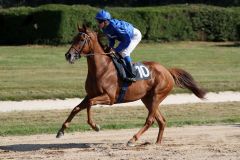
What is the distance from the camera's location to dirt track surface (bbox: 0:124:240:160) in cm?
1074

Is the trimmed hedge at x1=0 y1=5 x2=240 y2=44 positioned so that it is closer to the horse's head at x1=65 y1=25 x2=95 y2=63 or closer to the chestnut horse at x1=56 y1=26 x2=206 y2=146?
the chestnut horse at x1=56 y1=26 x2=206 y2=146

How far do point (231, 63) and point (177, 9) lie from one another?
949 cm

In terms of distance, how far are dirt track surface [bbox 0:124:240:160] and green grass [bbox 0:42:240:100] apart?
667cm

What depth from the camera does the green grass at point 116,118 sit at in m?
14.5

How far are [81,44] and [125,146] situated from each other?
1.87m

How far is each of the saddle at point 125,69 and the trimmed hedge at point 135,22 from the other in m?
21.0

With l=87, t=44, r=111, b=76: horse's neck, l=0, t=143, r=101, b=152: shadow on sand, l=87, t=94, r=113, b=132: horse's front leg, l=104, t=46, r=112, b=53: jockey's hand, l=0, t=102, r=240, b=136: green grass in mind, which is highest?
l=104, t=46, r=112, b=53: jockey's hand

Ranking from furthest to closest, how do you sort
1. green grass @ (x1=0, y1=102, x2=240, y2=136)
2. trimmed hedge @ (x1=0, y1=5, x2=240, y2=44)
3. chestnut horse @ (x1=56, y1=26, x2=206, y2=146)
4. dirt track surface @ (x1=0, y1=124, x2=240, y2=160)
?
trimmed hedge @ (x1=0, y1=5, x2=240, y2=44), green grass @ (x1=0, y1=102, x2=240, y2=136), chestnut horse @ (x1=56, y1=26, x2=206, y2=146), dirt track surface @ (x1=0, y1=124, x2=240, y2=160)

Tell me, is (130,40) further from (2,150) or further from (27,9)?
(27,9)

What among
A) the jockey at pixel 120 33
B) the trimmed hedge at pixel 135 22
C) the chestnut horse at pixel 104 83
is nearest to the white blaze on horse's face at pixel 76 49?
the chestnut horse at pixel 104 83

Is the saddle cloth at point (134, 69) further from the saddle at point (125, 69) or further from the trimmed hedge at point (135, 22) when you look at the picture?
the trimmed hedge at point (135, 22)

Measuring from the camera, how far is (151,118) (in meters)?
12.2

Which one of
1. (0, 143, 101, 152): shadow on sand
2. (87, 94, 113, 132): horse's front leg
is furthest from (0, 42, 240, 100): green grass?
(87, 94, 113, 132): horse's front leg

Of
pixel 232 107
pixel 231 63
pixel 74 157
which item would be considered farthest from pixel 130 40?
pixel 231 63
